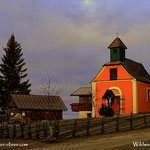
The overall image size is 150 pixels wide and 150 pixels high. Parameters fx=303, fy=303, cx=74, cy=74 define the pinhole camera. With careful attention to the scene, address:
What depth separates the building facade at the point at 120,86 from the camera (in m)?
39.2

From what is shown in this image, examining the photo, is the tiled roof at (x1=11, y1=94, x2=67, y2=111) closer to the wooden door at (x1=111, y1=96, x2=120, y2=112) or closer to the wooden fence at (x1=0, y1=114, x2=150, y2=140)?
the wooden door at (x1=111, y1=96, x2=120, y2=112)

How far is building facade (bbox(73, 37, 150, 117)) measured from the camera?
39188 mm

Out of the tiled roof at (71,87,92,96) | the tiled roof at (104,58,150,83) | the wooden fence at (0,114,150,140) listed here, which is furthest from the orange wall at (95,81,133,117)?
the wooden fence at (0,114,150,140)

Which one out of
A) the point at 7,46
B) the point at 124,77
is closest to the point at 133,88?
the point at 124,77

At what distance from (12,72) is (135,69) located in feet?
80.2

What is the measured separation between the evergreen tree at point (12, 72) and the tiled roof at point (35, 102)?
8.76 m

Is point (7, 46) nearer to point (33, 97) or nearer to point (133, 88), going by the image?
point (33, 97)

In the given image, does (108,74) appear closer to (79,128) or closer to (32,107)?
(32,107)

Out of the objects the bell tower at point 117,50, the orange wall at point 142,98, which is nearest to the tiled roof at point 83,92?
the bell tower at point 117,50

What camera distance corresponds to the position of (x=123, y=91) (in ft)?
130

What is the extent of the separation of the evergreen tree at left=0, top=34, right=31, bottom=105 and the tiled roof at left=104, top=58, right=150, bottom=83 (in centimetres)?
2079

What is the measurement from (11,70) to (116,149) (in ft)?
144

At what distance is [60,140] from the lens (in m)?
23.0

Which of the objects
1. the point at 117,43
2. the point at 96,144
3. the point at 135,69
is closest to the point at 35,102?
the point at 117,43
